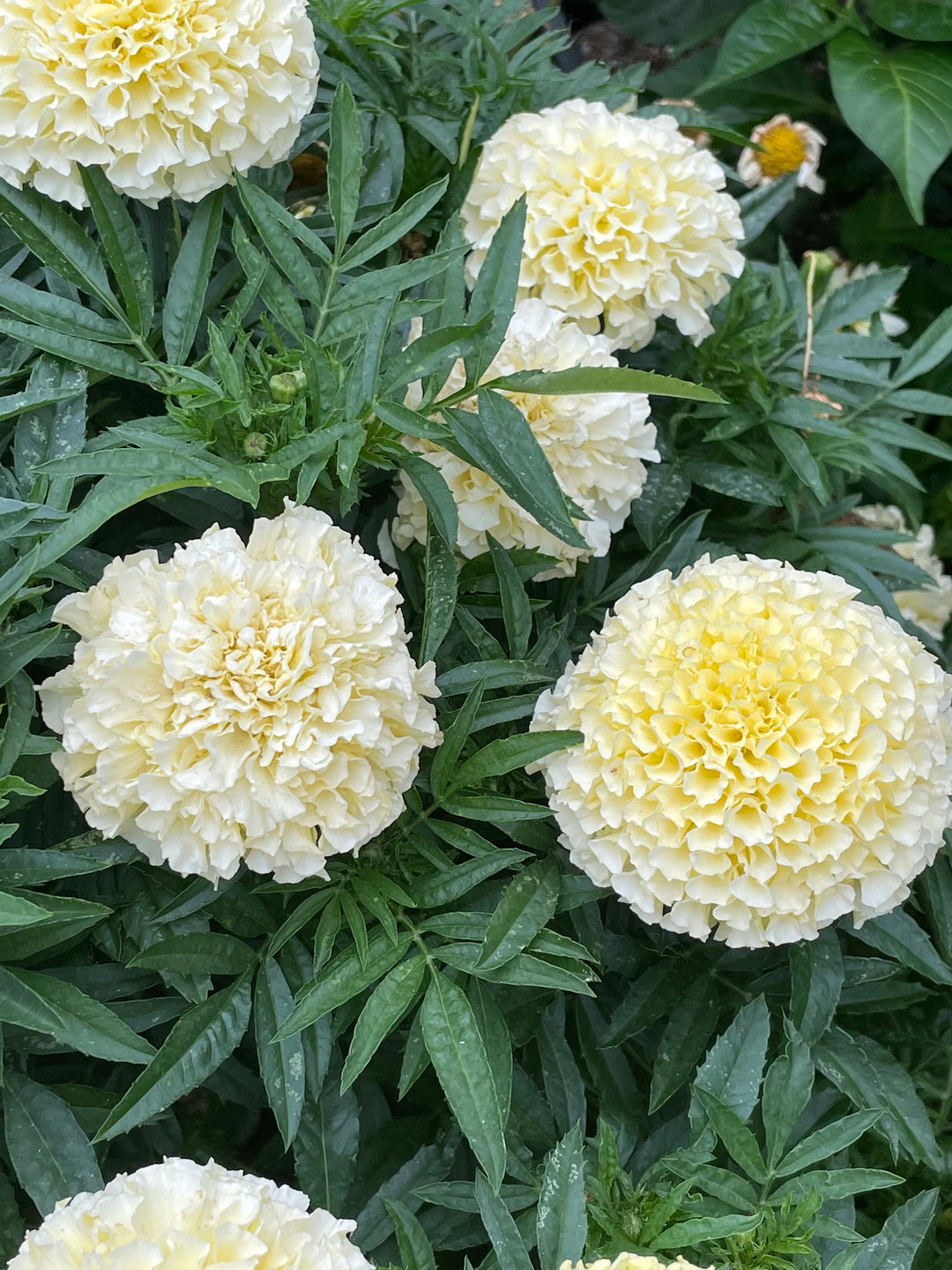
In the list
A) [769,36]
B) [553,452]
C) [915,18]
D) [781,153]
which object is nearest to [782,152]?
[781,153]

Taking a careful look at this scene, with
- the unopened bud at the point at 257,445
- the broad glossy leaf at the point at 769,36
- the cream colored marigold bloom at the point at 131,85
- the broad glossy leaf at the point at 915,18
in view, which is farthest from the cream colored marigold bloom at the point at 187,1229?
the broad glossy leaf at the point at 915,18

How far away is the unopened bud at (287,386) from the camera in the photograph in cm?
80

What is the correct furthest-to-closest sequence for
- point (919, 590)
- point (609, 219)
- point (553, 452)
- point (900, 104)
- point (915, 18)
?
point (915, 18) → point (900, 104) → point (919, 590) → point (609, 219) → point (553, 452)

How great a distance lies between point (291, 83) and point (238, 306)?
0.64ft

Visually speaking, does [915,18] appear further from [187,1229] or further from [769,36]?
[187,1229]

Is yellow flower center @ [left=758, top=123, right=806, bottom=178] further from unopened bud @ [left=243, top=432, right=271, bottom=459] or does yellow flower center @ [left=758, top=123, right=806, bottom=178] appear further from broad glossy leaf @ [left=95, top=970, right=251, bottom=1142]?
broad glossy leaf @ [left=95, top=970, right=251, bottom=1142]

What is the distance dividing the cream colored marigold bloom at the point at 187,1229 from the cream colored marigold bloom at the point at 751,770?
310mm

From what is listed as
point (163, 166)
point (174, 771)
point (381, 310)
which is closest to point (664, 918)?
point (174, 771)

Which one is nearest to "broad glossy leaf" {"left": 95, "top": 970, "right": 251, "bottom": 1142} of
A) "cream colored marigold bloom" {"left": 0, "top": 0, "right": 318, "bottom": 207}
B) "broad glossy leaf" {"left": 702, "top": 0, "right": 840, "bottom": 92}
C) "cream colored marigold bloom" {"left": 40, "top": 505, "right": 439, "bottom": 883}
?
"cream colored marigold bloom" {"left": 40, "top": 505, "right": 439, "bottom": 883}

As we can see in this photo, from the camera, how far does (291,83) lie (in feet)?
2.88

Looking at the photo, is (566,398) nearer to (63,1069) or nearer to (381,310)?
(381,310)

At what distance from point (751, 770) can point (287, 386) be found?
432mm

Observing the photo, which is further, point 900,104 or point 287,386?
point 900,104

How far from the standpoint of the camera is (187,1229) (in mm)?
655
